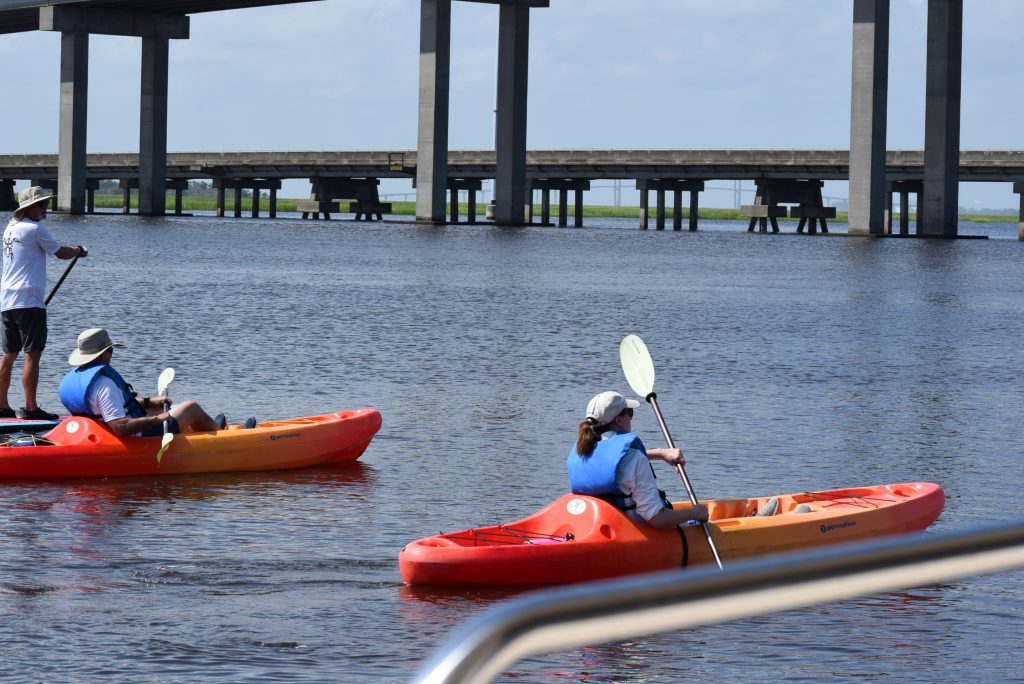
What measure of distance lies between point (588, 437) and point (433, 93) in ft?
214

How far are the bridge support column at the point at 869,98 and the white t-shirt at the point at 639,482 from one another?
56577mm

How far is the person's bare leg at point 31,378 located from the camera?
1299 cm

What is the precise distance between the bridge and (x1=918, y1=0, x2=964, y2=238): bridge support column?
0.04 metres

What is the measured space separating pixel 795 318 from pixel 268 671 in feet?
75.8

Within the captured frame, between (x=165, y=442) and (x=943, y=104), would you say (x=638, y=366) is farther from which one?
(x=943, y=104)

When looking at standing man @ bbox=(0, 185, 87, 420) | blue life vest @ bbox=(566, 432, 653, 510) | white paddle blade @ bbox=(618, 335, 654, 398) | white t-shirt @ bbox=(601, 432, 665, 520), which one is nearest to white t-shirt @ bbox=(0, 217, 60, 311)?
standing man @ bbox=(0, 185, 87, 420)

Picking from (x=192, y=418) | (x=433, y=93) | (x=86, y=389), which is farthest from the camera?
(x=433, y=93)

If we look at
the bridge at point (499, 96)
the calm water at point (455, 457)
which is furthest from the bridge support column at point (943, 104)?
the calm water at point (455, 457)

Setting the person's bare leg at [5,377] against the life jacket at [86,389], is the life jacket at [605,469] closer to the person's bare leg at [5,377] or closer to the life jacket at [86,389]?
the life jacket at [86,389]

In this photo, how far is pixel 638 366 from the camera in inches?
400

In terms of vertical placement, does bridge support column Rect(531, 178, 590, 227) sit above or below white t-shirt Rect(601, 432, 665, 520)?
above

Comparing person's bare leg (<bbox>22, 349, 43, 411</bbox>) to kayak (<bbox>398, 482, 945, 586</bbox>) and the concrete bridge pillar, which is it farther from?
the concrete bridge pillar

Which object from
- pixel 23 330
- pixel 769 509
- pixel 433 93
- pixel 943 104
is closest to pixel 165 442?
pixel 23 330

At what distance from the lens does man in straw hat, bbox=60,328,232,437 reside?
36.6ft
